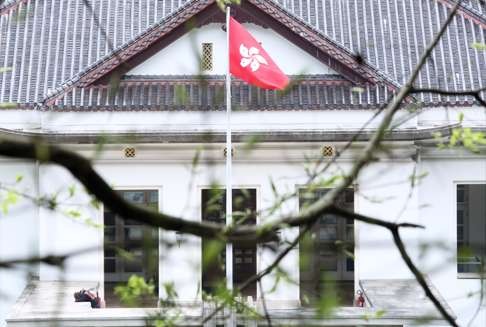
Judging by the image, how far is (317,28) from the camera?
13461mm

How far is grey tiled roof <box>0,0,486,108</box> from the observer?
1356 cm

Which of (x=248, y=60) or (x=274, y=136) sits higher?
(x=248, y=60)

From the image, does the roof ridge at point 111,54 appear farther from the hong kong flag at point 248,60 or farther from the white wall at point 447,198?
the white wall at point 447,198

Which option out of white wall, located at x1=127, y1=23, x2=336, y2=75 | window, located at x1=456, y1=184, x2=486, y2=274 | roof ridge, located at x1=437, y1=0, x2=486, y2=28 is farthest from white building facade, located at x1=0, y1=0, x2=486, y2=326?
window, located at x1=456, y1=184, x2=486, y2=274

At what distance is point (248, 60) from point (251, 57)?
5 cm

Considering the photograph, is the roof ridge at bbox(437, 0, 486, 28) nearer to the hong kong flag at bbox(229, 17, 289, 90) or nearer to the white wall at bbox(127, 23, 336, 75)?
the white wall at bbox(127, 23, 336, 75)

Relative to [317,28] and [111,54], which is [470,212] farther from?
[111,54]

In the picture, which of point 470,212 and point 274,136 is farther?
point 470,212

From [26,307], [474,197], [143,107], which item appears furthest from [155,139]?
[474,197]

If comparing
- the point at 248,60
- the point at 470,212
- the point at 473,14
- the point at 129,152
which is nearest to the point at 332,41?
the point at 248,60

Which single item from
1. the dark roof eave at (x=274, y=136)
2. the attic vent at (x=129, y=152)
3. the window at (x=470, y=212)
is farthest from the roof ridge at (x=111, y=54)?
the window at (x=470, y=212)

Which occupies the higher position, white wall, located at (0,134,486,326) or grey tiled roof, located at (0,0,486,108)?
grey tiled roof, located at (0,0,486,108)

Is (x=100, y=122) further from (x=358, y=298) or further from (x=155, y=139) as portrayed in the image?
(x=358, y=298)

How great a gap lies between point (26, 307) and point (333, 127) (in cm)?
438
